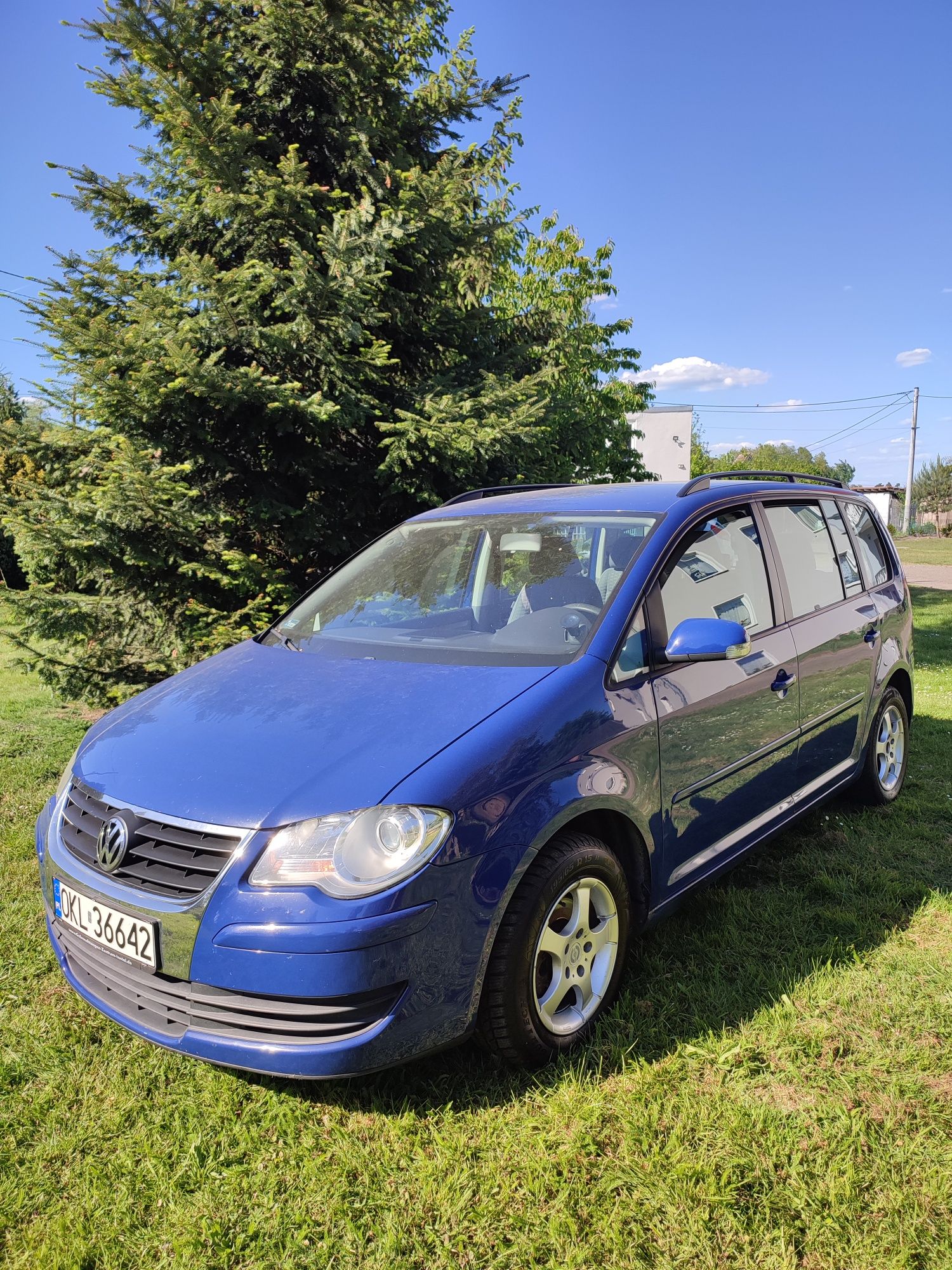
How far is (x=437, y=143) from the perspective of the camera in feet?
22.8

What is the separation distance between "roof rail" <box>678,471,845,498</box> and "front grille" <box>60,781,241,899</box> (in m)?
2.17

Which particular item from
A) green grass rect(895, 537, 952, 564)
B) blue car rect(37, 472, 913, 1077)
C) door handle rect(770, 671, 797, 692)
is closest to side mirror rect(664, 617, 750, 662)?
blue car rect(37, 472, 913, 1077)

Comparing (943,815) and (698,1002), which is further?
(943,815)

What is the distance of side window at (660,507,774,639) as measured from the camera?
3036 mm

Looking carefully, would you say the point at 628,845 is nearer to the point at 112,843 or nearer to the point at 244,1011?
the point at 244,1011

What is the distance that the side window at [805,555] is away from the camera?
373 centimetres

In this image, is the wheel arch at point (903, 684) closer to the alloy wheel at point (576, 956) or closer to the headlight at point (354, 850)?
the alloy wheel at point (576, 956)

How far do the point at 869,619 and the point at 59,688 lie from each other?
5.29m

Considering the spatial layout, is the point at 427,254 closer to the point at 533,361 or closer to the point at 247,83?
the point at 533,361

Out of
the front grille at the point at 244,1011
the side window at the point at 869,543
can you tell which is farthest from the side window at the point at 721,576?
the front grille at the point at 244,1011

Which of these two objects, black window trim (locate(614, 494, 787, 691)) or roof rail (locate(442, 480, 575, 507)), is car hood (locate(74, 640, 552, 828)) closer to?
black window trim (locate(614, 494, 787, 691))

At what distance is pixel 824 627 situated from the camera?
12.6ft

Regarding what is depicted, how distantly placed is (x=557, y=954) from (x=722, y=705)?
1.12 meters

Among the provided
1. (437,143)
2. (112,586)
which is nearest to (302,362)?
(112,586)
